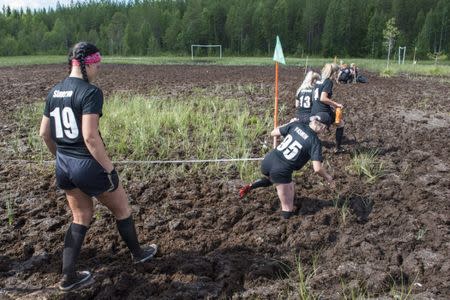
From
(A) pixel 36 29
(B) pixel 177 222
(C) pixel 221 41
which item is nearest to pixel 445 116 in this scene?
(B) pixel 177 222

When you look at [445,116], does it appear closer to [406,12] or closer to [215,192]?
[215,192]

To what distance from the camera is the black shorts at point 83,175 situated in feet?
11.0

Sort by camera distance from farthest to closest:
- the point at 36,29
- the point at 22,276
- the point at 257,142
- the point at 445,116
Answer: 1. the point at 36,29
2. the point at 445,116
3. the point at 257,142
4. the point at 22,276

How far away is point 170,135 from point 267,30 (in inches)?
3038

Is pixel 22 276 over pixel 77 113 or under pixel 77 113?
under

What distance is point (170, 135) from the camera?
7859mm

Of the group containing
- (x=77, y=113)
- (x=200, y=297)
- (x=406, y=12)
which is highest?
(x=406, y=12)

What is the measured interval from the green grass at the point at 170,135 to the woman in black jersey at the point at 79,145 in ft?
9.27

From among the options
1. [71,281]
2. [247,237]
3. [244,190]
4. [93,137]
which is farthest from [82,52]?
[244,190]

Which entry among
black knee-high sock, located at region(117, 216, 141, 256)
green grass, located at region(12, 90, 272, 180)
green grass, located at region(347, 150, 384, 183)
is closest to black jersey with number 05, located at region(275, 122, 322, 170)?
green grass, located at region(12, 90, 272, 180)

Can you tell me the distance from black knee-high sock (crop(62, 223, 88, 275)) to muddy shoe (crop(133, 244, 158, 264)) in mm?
573

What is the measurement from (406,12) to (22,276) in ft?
287

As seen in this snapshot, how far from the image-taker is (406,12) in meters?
79.4

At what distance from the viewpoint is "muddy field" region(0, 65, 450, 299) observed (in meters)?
3.65
